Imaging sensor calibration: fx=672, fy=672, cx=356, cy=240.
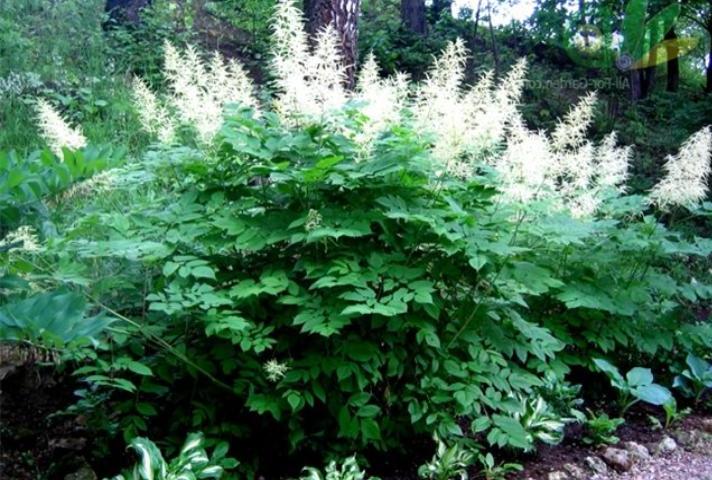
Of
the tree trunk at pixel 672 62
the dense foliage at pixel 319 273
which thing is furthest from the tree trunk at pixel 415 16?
the dense foliage at pixel 319 273

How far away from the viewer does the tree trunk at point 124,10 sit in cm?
898

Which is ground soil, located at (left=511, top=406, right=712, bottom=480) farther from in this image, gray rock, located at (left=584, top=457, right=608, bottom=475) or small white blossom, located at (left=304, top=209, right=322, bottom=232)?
small white blossom, located at (left=304, top=209, right=322, bottom=232)

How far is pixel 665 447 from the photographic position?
3.48 meters

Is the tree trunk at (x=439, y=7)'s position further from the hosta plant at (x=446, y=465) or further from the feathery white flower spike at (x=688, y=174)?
the hosta plant at (x=446, y=465)

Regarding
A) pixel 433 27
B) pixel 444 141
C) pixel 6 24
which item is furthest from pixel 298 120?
pixel 433 27

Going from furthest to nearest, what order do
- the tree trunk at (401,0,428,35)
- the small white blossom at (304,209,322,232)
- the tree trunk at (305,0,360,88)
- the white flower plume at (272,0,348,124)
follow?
the tree trunk at (401,0,428,35) → the tree trunk at (305,0,360,88) → the white flower plume at (272,0,348,124) → the small white blossom at (304,209,322,232)

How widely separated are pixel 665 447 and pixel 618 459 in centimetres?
41

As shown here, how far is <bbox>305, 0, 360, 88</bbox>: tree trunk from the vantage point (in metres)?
5.14

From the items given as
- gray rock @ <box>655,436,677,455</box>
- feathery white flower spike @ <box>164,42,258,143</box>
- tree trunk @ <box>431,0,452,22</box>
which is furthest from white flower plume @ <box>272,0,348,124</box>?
tree trunk @ <box>431,0,452,22</box>

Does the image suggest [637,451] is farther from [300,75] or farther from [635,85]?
[635,85]

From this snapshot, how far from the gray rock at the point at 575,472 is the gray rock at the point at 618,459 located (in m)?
0.17

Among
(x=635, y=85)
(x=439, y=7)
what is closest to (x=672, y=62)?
(x=635, y=85)

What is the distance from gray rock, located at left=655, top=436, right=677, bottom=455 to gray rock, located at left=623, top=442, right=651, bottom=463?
0.07m

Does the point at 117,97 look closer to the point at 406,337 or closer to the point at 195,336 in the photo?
the point at 195,336
